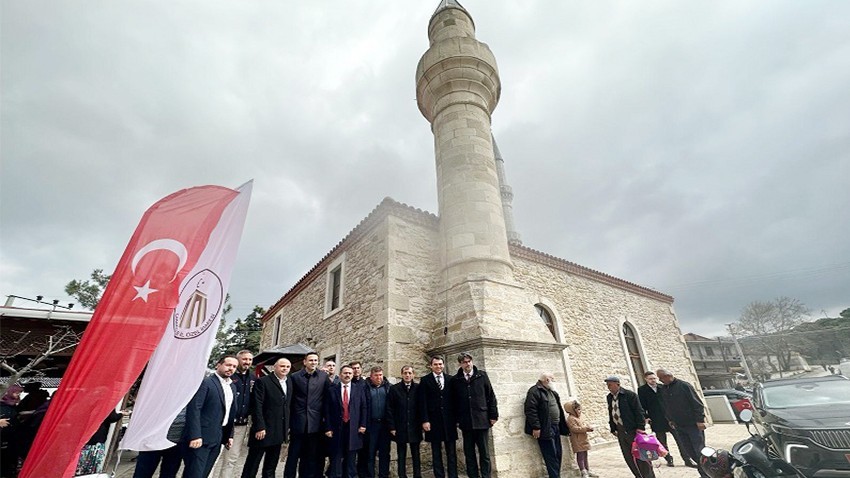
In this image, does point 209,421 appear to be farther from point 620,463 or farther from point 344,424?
point 620,463

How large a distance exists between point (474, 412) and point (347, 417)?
174 cm

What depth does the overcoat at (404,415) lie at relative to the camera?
484 cm

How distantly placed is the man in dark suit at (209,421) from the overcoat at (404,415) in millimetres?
2014


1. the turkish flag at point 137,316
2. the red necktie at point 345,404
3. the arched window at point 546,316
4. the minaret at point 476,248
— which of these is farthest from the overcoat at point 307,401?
the arched window at point 546,316

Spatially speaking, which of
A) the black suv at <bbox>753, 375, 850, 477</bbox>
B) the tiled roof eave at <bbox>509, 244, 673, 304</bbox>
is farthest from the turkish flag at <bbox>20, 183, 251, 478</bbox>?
the tiled roof eave at <bbox>509, 244, 673, 304</bbox>

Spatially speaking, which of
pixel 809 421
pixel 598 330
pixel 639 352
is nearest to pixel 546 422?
pixel 809 421

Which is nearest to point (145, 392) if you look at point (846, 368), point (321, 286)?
point (321, 286)

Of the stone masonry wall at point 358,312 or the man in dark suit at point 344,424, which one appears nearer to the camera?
the man in dark suit at point 344,424

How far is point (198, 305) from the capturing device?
3.27 m

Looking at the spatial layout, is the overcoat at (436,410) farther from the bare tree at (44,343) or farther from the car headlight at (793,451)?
the bare tree at (44,343)

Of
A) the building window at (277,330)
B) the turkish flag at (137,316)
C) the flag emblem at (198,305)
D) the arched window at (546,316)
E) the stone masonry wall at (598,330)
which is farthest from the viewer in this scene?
the building window at (277,330)

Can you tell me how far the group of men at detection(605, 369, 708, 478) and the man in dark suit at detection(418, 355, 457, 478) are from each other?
234 cm

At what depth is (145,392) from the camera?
290 centimetres

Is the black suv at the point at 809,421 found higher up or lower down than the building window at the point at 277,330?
lower down
